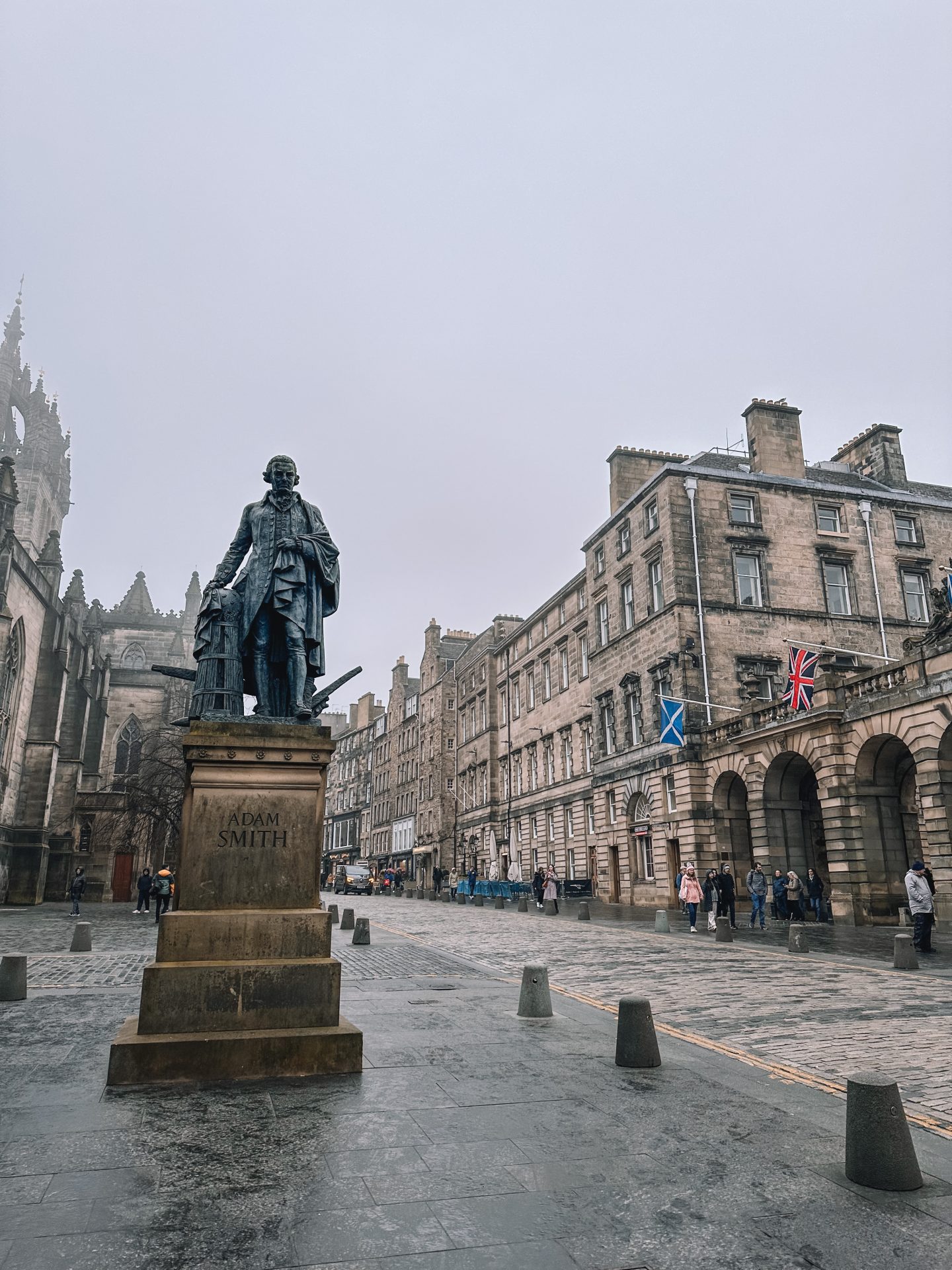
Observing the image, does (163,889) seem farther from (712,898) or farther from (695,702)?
(695,702)

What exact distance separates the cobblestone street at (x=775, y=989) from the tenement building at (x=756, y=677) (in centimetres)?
524

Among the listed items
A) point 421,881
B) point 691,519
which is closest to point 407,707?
point 421,881

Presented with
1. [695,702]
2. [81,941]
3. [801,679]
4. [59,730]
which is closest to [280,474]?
[81,941]

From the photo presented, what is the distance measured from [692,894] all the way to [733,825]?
1183 centimetres

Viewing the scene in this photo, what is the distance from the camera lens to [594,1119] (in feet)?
16.3

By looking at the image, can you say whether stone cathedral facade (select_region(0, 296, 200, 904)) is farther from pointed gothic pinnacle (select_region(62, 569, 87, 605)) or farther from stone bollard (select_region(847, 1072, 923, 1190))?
stone bollard (select_region(847, 1072, 923, 1190))

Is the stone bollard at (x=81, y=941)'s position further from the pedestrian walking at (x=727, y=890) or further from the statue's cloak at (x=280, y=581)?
the pedestrian walking at (x=727, y=890)

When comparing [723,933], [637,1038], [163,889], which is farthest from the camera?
[163,889]

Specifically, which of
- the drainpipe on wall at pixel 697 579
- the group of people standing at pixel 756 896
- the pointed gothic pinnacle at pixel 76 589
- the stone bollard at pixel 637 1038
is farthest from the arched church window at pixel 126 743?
the stone bollard at pixel 637 1038

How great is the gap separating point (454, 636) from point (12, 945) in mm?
61870

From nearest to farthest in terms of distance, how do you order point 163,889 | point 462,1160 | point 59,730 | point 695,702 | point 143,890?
point 462,1160
point 163,889
point 143,890
point 695,702
point 59,730

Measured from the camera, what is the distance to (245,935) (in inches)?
242

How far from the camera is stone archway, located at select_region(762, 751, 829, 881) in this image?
2973cm

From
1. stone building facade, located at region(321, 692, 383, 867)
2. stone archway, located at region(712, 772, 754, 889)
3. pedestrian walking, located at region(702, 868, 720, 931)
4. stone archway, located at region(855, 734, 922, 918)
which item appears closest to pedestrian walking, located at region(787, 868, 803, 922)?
stone archway, located at region(855, 734, 922, 918)
